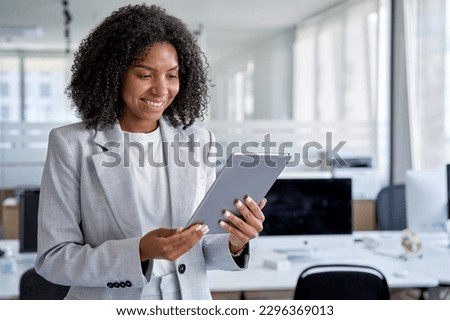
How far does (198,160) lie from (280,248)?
1811 millimetres

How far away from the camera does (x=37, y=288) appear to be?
1.73 metres

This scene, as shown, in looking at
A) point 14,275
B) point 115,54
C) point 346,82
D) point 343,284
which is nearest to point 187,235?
point 115,54

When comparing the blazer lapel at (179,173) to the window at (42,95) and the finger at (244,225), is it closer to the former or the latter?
the finger at (244,225)

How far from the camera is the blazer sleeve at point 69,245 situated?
104 centimetres

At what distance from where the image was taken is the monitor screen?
2686 mm

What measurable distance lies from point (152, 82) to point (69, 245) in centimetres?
33

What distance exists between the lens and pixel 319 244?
2721 mm

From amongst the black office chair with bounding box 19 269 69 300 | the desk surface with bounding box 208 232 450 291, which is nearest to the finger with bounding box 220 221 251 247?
the black office chair with bounding box 19 269 69 300

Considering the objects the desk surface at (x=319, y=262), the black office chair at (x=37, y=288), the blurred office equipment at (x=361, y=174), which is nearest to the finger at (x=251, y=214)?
the black office chair at (x=37, y=288)

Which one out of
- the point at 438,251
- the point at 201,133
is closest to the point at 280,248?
the point at 438,251

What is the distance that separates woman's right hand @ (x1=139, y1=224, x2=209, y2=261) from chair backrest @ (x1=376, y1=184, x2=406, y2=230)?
9.66 ft

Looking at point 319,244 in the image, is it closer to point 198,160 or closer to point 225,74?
point 198,160

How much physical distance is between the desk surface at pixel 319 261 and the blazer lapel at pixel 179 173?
1.20 m

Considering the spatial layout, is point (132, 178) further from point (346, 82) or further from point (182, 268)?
point (346, 82)
